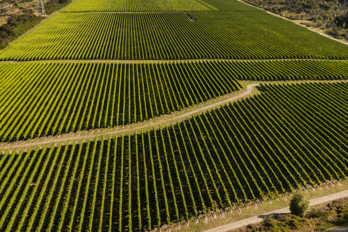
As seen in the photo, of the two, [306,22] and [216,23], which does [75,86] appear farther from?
[306,22]

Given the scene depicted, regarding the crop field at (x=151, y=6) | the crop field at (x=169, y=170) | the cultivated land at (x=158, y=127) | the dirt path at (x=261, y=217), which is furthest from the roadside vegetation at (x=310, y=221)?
the crop field at (x=151, y=6)

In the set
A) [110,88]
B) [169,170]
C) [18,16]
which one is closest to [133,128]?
[169,170]

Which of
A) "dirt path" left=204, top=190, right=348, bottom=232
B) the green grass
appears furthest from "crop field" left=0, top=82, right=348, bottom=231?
the green grass

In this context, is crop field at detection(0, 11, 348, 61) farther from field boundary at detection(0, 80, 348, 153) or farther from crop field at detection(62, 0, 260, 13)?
field boundary at detection(0, 80, 348, 153)

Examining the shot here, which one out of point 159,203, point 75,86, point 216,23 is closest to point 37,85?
point 75,86

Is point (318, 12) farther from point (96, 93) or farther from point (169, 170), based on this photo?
point (169, 170)

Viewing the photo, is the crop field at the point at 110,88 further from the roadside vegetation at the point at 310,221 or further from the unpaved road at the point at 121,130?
the roadside vegetation at the point at 310,221

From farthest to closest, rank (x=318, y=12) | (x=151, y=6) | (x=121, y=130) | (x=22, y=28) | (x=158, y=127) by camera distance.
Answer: (x=318, y=12) → (x=151, y=6) → (x=22, y=28) → (x=158, y=127) → (x=121, y=130)
